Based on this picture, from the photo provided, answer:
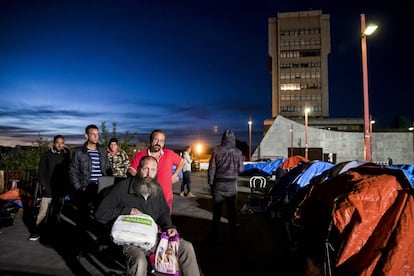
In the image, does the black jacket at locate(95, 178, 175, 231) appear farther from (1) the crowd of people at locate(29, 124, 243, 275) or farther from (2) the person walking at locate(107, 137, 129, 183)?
(2) the person walking at locate(107, 137, 129, 183)

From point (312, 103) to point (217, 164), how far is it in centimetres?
8946

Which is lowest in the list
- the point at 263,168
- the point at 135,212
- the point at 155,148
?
the point at 263,168

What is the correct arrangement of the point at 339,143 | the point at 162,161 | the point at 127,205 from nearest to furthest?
the point at 127,205 → the point at 162,161 → the point at 339,143

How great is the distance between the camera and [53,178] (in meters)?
5.70

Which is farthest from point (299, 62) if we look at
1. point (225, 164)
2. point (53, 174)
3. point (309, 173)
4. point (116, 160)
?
point (53, 174)

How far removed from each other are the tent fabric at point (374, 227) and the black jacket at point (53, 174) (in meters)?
4.95

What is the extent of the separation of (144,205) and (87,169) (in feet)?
7.46

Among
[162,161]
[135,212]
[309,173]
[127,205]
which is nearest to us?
[135,212]

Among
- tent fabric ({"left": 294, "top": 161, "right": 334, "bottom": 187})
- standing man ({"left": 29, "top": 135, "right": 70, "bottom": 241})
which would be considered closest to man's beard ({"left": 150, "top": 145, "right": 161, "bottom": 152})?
standing man ({"left": 29, "top": 135, "right": 70, "bottom": 241})

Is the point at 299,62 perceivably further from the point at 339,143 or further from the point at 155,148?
the point at 155,148

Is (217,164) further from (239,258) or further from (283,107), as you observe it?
(283,107)

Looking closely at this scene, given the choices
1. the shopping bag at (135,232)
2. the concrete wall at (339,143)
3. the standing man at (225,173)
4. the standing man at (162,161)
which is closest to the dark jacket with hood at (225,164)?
the standing man at (225,173)

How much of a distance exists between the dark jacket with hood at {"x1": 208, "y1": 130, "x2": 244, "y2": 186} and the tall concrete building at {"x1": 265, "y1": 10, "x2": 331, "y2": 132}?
84.2m

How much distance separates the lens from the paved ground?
407 cm
